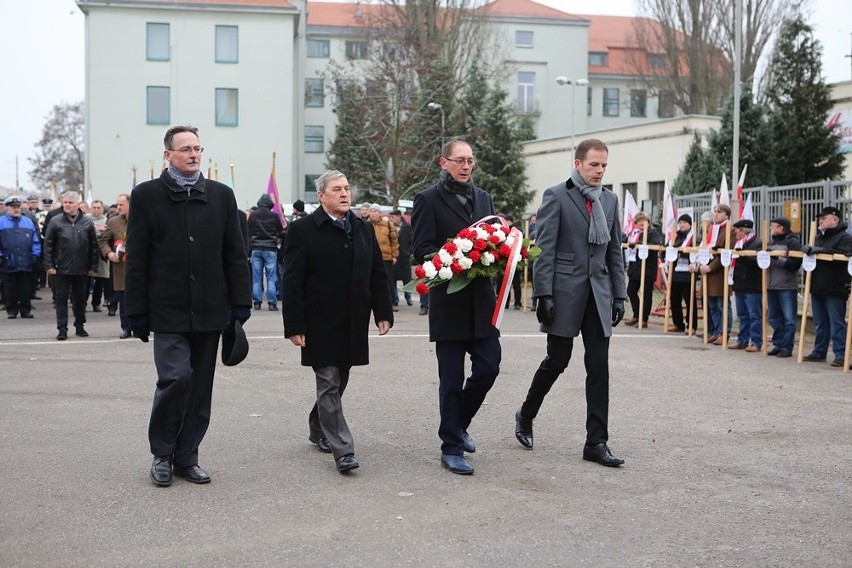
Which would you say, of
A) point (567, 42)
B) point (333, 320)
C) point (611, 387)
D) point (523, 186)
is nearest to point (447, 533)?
point (333, 320)

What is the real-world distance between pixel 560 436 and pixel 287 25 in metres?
48.1

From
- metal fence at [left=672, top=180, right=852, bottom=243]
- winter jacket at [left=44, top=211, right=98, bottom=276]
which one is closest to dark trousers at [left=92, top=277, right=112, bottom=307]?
winter jacket at [left=44, top=211, right=98, bottom=276]

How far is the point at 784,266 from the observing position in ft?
47.1

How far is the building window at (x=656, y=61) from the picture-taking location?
54947mm

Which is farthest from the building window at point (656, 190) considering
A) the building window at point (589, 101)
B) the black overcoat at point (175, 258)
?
the building window at point (589, 101)

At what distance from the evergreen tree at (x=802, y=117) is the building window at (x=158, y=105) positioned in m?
31.6

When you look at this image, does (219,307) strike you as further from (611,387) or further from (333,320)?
(611,387)

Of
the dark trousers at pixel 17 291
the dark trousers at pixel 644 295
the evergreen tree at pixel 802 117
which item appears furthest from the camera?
the evergreen tree at pixel 802 117

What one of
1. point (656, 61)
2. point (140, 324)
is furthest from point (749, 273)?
point (656, 61)

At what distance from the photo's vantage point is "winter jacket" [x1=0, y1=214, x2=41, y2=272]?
1867 cm

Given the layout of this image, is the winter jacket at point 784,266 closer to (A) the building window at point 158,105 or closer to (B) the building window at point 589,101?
(A) the building window at point 158,105

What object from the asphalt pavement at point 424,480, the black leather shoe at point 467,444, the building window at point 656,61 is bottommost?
the asphalt pavement at point 424,480

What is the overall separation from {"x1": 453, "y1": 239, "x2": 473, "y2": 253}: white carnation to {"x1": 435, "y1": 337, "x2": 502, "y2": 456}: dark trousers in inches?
25.5

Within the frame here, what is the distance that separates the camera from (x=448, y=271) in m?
6.98
